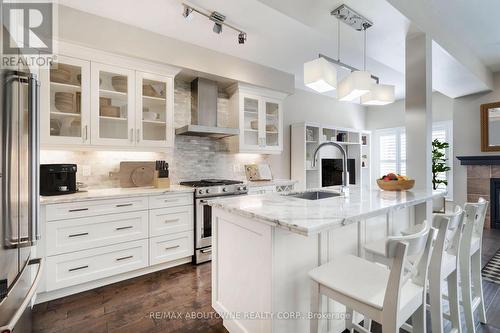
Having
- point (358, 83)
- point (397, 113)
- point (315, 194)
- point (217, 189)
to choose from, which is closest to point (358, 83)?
point (358, 83)

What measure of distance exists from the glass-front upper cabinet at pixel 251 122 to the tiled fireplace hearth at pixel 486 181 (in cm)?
402

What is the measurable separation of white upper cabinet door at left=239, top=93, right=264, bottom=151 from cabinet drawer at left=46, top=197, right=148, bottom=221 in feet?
5.70

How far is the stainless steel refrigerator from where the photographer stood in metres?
1.00

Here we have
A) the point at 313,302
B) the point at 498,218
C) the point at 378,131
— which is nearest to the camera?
the point at 313,302

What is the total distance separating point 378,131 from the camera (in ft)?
20.6

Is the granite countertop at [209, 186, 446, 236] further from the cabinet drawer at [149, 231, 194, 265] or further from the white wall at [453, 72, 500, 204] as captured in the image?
the white wall at [453, 72, 500, 204]

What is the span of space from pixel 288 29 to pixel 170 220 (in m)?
2.53

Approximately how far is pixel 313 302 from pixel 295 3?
6.69 ft

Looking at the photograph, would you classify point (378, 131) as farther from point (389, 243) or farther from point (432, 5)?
point (389, 243)

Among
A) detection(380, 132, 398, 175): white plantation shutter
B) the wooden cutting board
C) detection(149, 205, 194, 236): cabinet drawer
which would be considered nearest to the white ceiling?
the wooden cutting board

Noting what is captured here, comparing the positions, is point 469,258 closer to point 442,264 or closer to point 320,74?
point 442,264

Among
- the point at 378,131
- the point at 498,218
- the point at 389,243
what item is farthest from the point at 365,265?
the point at 378,131

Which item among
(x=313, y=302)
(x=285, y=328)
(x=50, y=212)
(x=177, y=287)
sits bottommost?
(x=177, y=287)

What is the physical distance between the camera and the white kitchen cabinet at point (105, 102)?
242 cm
